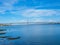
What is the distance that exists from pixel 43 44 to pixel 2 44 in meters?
2.97

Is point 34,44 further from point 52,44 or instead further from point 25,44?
point 52,44

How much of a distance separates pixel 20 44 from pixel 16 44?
0.30 metres

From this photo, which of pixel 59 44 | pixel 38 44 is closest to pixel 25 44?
pixel 38 44

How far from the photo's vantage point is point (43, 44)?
8.84 metres

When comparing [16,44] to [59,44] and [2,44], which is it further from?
[59,44]

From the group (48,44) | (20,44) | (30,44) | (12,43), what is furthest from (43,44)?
(12,43)

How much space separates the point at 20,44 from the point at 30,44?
0.77 meters

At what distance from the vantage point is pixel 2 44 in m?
8.76

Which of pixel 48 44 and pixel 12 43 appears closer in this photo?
pixel 48 44

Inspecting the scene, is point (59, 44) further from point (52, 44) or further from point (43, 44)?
point (43, 44)

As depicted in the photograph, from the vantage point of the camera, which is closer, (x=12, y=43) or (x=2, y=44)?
(x=2, y=44)

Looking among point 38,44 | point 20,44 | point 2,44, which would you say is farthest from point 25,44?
point 2,44

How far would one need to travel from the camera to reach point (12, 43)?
936 centimetres

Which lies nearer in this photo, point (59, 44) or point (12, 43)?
point (59, 44)
